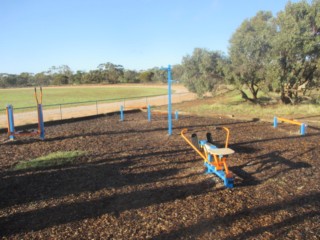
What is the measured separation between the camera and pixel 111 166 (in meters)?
7.76

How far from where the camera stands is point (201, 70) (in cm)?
2134

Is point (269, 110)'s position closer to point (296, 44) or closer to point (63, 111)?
point (296, 44)

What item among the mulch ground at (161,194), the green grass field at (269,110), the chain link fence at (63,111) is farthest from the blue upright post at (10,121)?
the green grass field at (269,110)

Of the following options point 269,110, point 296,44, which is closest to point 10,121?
point 269,110

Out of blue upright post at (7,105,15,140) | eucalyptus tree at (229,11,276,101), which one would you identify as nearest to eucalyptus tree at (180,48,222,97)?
eucalyptus tree at (229,11,276,101)

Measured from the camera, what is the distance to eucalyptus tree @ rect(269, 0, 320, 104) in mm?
17344

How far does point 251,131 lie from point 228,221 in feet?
27.1

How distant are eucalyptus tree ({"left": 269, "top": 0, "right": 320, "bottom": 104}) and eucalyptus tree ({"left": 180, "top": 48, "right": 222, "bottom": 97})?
449 cm

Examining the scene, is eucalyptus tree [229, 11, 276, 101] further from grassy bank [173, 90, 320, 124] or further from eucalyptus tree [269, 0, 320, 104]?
grassy bank [173, 90, 320, 124]

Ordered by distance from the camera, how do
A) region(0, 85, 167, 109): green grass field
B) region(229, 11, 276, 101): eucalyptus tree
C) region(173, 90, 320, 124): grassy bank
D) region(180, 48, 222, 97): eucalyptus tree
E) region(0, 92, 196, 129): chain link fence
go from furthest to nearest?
region(0, 85, 167, 109): green grass field < region(180, 48, 222, 97): eucalyptus tree < region(0, 92, 196, 129): chain link fence < region(229, 11, 276, 101): eucalyptus tree < region(173, 90, 320, 124): grassy bank

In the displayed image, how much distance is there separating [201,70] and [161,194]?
16715 millimetres

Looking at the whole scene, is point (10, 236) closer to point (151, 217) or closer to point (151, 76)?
point (151, 217)

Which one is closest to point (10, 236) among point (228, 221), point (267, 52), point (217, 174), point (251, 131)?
point (228, 221)

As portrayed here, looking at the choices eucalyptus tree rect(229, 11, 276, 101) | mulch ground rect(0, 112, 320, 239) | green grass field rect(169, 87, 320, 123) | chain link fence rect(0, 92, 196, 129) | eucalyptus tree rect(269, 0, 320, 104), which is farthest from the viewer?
chain link fence rect(0, 92, 196, 129)
